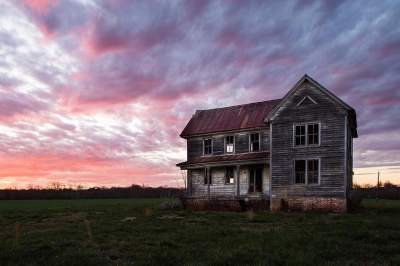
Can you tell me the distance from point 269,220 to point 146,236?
7997 mm

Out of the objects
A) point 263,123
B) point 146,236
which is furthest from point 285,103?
point 146,236

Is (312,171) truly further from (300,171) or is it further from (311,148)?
(311,148)

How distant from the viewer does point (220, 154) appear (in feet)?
109

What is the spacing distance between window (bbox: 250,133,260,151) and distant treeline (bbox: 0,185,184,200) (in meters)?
49.7

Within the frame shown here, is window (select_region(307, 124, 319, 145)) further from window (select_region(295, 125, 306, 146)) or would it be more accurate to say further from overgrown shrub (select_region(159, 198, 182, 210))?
overgrown shrub (select_region(159, 198, 182, 210))

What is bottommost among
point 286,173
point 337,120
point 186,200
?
point 186,200

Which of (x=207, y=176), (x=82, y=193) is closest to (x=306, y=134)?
(x=207, y=176)

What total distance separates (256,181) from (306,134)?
6.11 metres

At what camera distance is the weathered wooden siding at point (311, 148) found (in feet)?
86.6

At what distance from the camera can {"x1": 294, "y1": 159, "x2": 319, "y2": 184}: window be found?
89.2ft

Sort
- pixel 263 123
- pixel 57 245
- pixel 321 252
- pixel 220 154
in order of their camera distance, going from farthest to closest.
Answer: pixel 220 154, pixel 263 123, pixel 57 245, pixel 321 252

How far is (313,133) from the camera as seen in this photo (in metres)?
27.5

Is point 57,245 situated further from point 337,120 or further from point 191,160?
point 191,160

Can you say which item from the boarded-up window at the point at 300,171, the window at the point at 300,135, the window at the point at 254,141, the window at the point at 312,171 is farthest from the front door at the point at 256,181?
the window at the point at 312,171
